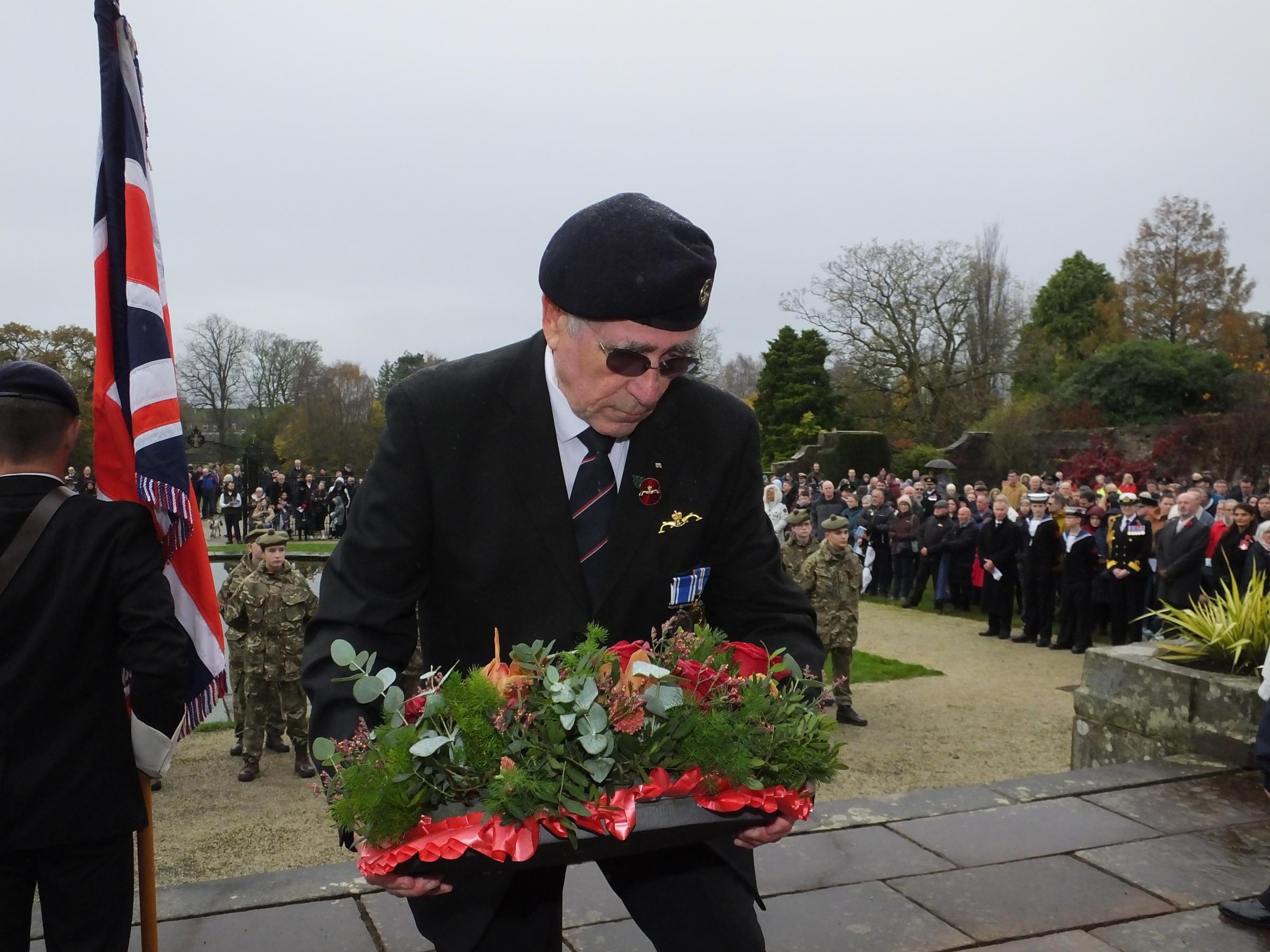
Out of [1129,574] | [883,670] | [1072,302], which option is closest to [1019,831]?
[883,670]

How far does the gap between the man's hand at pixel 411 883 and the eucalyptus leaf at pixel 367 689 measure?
293 mm

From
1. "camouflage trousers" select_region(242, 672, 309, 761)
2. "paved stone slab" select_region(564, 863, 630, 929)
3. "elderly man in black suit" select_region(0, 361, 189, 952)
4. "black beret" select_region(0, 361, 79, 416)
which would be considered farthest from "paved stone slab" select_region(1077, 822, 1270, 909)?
"camouflage trousers" select_region(242, 672, 309, 761)

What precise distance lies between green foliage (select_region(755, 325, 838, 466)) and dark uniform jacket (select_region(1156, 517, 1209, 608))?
2768 centimetres

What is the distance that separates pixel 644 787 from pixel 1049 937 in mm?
2715

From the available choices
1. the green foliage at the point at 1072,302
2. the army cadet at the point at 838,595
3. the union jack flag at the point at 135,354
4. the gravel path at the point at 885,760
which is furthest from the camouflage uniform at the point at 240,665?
the green foliage at the point at 1072,302

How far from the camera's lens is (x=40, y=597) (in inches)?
115

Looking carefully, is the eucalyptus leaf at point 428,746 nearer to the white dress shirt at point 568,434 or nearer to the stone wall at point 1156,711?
the white dress shirt at point 568,434

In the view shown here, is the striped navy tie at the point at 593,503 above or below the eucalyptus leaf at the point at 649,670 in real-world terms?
above

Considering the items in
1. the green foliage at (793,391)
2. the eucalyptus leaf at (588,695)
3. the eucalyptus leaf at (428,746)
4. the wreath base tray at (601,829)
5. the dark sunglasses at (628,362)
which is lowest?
the wreath base tray at (601,829)

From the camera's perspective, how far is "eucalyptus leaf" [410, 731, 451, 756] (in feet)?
5.66

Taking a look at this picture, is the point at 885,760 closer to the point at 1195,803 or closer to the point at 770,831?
the point at 1195,803

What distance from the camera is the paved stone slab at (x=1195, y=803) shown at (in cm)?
497

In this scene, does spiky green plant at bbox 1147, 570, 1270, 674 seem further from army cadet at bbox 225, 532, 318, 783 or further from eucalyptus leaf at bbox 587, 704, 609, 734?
army cadet at bbox 225, 532, 318, 783

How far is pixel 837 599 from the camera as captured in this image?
10500mm
